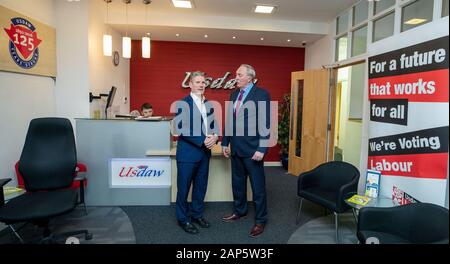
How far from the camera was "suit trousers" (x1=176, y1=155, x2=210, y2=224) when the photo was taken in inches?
101

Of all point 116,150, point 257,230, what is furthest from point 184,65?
point 257,230

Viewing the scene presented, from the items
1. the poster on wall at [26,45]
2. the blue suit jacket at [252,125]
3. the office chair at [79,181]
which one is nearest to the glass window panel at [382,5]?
the blue suit jacket at [252,125]

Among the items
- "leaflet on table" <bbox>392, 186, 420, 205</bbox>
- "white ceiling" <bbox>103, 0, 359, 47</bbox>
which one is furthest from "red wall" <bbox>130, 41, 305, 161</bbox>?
"leaflet on table" <bbox>392, 186, 420, 205</bbox>

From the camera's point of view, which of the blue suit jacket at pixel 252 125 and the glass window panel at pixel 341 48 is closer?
the blue suit jacket at pixel 252 125

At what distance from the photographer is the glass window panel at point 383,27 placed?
336 cm

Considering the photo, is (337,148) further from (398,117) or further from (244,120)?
(398,117)

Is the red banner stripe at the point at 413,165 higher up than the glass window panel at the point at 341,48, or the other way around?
the glass window panel at the point at 341,48

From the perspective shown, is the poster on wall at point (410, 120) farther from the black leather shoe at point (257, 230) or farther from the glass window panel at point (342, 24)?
the glass window panel at point (342, 24)

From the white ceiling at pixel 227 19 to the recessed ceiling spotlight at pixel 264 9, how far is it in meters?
0.10

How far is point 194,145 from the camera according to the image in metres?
2.51

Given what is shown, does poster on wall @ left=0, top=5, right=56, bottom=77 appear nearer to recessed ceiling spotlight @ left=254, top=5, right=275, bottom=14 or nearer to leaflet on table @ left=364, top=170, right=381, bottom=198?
recessed ceiling spotlight @ left=254, top=5, right=275, bottom=14

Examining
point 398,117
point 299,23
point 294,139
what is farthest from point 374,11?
point 398,117

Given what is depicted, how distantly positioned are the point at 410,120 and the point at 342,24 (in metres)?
3.71

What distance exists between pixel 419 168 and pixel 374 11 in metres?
3.04
